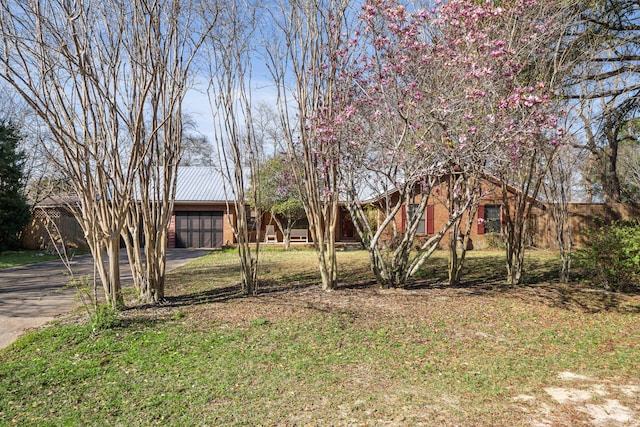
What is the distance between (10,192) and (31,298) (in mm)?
14294

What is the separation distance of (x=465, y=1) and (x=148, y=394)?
649cm

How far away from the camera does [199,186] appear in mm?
25078

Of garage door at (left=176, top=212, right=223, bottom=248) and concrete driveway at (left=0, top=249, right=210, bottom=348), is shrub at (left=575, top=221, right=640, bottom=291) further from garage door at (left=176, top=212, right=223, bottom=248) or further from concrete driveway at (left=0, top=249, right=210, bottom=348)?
garage door at (left=176, top=212, right=223, bottom=248)

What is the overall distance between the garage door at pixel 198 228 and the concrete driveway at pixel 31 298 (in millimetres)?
10621

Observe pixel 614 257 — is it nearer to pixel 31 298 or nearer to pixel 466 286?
pixel 466 286

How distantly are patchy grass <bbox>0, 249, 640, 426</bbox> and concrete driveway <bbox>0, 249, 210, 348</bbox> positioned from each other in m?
0.68

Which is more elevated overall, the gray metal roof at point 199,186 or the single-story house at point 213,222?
the gray metal roof at point 199,186

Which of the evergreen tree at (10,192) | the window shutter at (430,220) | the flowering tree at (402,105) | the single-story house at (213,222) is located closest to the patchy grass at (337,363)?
the flowering tree at (402,105)

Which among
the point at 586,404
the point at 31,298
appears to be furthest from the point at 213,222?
the point at 586,404

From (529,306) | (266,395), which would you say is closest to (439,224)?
(529,306)

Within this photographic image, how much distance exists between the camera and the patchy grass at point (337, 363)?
3646mm

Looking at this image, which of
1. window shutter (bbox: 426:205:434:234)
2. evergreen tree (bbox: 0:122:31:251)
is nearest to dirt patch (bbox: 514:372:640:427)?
window shutter (bbox: 426:205:434:234)

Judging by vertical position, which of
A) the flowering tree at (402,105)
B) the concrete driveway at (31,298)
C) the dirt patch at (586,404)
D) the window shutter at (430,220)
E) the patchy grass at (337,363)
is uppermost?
the flowering tree at (402,105)

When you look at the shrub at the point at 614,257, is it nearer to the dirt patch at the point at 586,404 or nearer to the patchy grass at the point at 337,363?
the patchy grass at the point at 337,363
